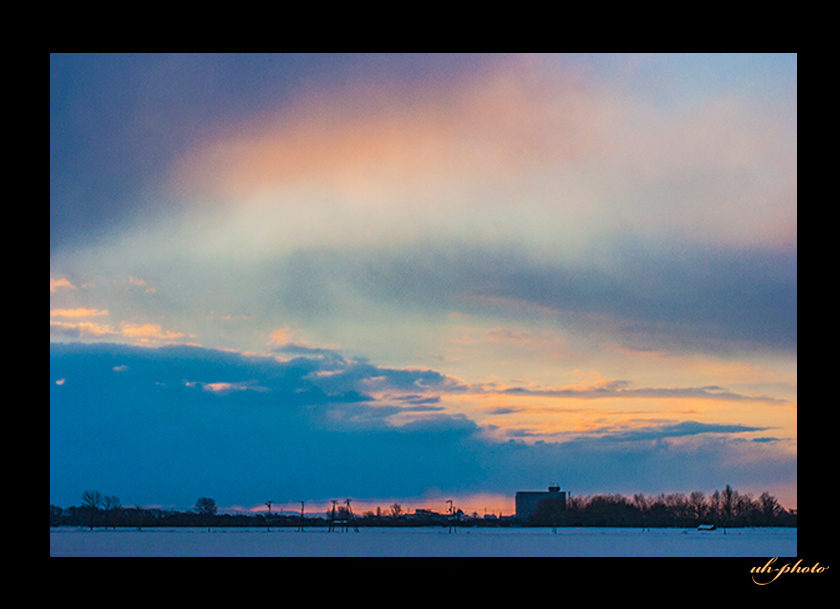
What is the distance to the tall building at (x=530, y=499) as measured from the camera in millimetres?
125875

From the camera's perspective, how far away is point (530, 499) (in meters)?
128

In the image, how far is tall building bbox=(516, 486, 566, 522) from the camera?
126 meters
